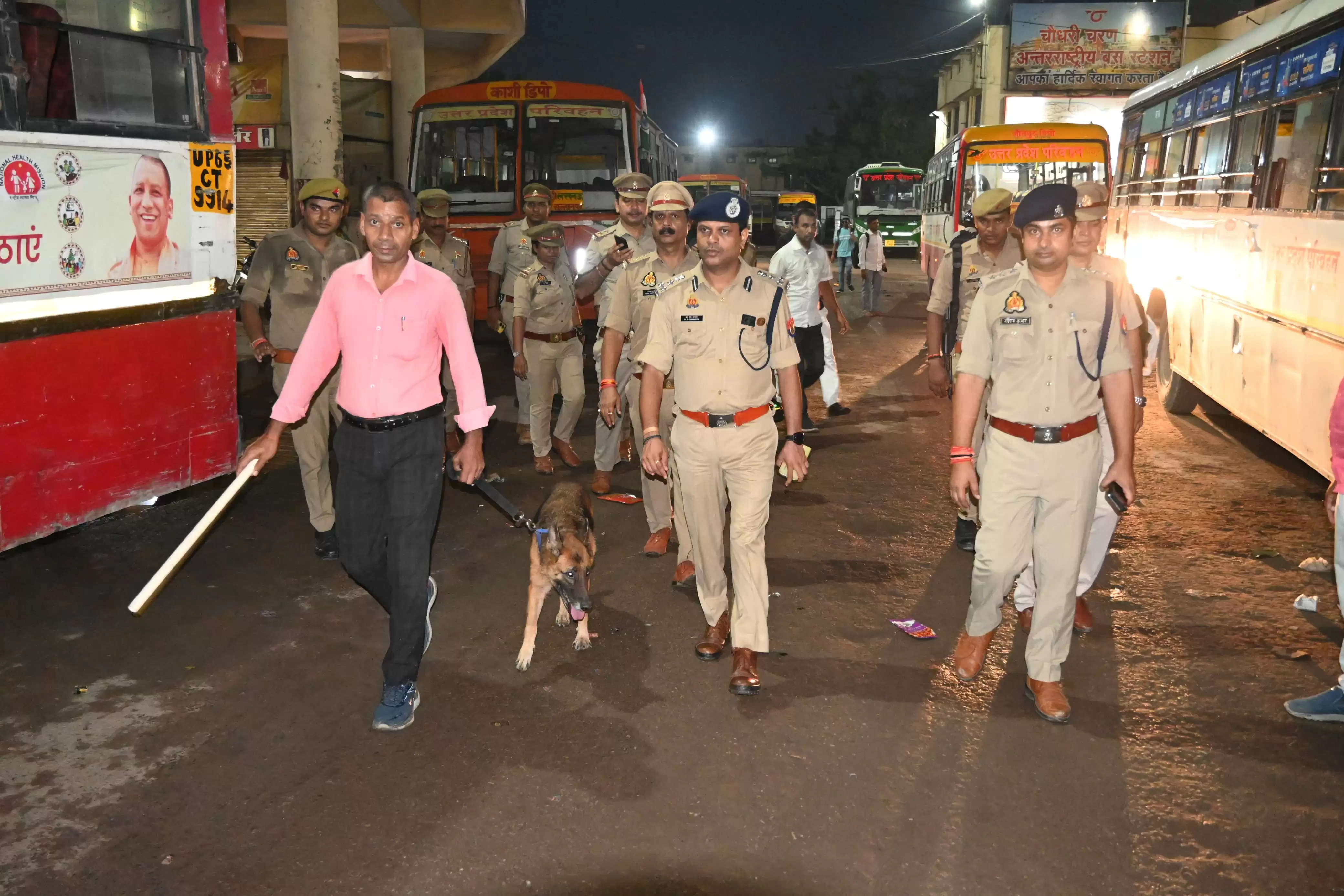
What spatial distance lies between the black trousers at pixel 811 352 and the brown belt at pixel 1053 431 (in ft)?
17.5

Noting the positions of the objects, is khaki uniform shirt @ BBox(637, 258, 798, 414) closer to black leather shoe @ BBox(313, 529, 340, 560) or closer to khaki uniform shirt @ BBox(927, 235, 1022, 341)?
khaki uniform shirt @ BBox(927, 235, 1022, 341)

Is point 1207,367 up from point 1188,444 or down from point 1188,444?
up

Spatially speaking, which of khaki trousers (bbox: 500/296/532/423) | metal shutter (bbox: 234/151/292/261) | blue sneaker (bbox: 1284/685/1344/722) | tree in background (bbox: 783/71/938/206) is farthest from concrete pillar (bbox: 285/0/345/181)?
tree in background (bbox: 783/71/938/206)

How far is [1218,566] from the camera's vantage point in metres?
6.43

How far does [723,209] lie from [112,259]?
288cm

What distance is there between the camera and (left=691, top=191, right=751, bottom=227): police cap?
4.66m

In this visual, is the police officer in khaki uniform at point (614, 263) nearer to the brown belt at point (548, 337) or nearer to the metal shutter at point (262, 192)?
the brown belt at point (548, 337)

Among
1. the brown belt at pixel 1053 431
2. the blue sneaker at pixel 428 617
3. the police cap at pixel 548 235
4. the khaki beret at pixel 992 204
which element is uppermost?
the khaki beret at pixel 992 204

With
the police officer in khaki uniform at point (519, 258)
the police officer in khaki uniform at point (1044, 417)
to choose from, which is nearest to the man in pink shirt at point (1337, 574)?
the police officer in khaki uniform at point (1044, 417)

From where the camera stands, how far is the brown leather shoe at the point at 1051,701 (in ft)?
14.8

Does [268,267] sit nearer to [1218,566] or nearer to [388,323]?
[388,323]

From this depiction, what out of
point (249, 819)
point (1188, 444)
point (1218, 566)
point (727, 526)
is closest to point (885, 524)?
point (727, 526)

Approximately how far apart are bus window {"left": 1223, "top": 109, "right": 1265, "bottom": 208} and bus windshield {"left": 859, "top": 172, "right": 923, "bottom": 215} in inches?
1307

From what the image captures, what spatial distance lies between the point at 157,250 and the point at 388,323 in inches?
77.6
